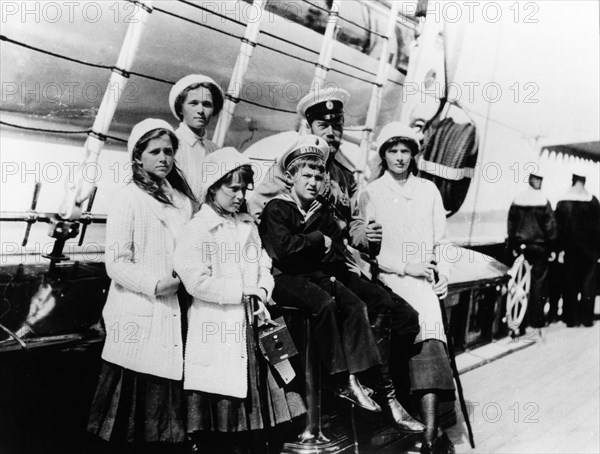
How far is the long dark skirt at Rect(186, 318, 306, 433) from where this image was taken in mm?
2111

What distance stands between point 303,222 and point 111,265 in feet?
2.96

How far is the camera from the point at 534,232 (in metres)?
5.18

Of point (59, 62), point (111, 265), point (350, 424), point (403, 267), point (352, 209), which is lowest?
point (350, 424)

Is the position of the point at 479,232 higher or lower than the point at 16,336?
higher

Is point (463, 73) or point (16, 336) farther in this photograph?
point (463, 73)

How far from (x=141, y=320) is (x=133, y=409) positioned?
1.14ft

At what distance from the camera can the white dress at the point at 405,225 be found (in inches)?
122

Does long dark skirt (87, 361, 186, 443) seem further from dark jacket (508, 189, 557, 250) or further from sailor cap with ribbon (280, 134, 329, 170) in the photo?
dark jacket (508, 189, 557, 250)

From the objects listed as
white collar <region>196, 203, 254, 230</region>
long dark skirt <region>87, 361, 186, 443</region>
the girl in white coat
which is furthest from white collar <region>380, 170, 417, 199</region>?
long dark skirt <region>87, 361, 186, 443</region>

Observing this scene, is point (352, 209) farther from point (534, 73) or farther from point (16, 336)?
point (534, 73)

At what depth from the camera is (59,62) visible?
248cm

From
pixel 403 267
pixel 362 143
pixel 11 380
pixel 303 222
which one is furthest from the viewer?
pixel 362 143

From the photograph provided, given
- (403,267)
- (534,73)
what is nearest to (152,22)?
(403,267)

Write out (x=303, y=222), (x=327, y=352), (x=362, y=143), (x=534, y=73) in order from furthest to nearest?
(x=534, y=73)
(x=362, y=143)
(x=303, y=222)
(x=327, y=352)
